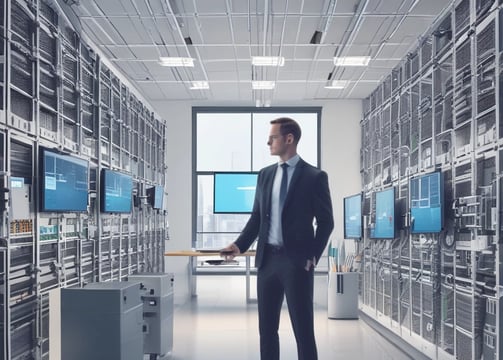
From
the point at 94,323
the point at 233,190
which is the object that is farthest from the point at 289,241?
the point at 233,190

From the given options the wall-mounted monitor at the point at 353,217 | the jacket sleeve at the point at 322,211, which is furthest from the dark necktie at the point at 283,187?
the wall-mounted monitor at the point at 353,217

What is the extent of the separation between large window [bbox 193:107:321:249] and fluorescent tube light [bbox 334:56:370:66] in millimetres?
2672

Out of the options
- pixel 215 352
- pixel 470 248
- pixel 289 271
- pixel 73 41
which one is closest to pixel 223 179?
pixel 215 352

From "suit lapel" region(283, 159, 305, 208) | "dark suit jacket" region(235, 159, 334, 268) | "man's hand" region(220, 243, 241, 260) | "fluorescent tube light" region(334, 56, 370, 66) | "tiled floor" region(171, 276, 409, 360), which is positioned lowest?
"tiled floor" region(171, 276, 409, 360)

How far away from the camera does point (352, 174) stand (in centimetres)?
1006

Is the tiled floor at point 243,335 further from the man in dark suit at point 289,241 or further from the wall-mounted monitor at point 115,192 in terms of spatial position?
the man in dark suit at point 289,241

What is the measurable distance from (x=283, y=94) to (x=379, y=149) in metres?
3.60

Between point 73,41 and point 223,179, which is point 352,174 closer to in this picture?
point 223,179

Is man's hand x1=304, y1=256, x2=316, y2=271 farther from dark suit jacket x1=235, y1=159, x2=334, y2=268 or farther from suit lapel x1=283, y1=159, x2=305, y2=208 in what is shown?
suit lapel x1=283, y1=159, x2=305, y2=208

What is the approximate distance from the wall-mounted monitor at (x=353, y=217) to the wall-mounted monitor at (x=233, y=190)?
5.71ft

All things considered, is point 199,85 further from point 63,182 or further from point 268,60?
point 63,182

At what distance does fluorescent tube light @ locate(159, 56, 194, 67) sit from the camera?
743 centimetres

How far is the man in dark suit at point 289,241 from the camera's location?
2.55 m

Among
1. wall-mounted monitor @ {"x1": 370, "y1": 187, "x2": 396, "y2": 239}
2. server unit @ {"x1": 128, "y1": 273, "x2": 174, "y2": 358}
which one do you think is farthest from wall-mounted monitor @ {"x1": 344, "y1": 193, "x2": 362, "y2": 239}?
server unit @ {"x1": 128, "y1": 273, "x2": 174, "y2": 358}
